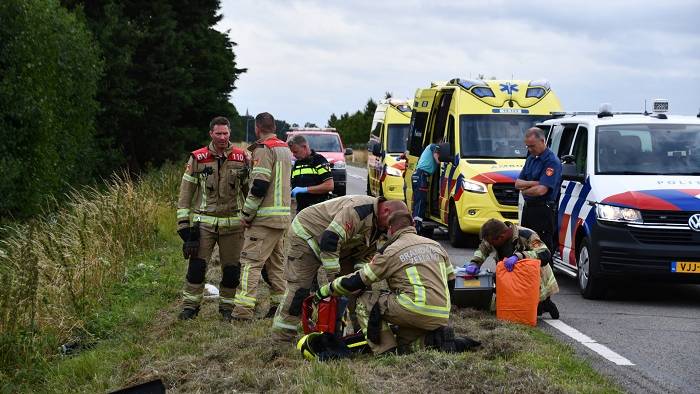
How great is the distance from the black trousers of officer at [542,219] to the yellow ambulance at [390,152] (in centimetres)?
953

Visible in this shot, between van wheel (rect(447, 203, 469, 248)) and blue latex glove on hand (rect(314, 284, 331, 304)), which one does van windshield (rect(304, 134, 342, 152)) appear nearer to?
van wheel (rect(447, 203, 469, 248))

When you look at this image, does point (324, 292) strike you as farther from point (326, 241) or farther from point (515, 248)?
point (515, 248)

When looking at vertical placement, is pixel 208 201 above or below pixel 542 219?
above

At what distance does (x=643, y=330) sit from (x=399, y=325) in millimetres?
2969

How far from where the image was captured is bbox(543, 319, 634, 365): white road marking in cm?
822

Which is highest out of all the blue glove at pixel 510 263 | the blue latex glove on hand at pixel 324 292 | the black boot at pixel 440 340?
the blue latex glove on hand at pixel 324 292

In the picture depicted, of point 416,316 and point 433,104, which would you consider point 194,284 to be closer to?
point 416,316

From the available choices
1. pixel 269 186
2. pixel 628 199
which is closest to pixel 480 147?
pixel 628 199

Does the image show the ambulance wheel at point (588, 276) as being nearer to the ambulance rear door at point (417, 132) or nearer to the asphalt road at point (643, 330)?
the asphalt road at point (643, 330)

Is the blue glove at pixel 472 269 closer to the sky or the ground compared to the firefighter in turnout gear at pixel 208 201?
closer to the ground

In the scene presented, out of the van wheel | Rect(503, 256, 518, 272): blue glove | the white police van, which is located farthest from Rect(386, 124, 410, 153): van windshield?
Rect(503, 256, 518, 272): blue glove

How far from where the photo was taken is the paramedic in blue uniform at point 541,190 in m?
11.6

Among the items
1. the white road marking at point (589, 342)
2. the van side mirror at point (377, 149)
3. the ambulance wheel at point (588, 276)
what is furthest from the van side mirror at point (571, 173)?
the van side mirror at point (377, 149)

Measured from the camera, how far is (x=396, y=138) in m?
23.9
